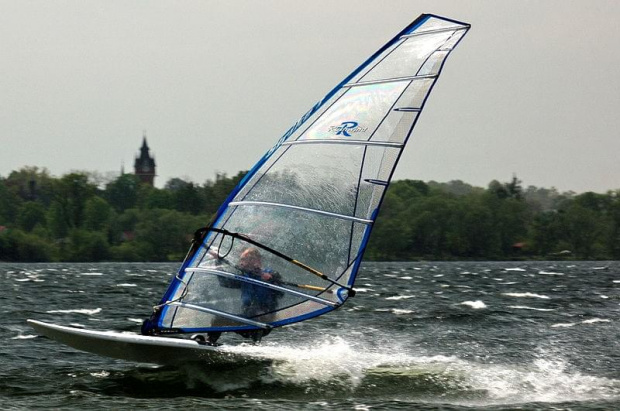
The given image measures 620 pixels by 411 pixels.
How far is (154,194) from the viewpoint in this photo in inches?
4660

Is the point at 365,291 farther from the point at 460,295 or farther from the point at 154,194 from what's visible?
the point at 154,194

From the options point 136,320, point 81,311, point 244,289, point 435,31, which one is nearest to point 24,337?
point 136,320

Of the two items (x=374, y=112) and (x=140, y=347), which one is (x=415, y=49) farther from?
(x=140, y=347)

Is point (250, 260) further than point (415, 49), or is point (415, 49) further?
point (250, 260)

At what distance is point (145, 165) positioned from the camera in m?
175

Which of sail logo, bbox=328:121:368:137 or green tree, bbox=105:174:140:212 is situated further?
green tree, bbox=105:174:140:212

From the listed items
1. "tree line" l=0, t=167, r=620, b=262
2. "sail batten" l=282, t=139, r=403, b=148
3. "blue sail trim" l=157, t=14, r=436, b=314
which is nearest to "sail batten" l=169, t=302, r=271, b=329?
"blue sail trim" l=157, t=14, r=436, b=314

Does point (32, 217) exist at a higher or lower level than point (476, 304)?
higher

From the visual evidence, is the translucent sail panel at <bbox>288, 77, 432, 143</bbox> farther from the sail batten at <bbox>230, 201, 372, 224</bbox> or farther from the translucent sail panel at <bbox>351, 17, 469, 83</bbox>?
the sail batten at <bbox>230, 201, 372, 224</bbox>

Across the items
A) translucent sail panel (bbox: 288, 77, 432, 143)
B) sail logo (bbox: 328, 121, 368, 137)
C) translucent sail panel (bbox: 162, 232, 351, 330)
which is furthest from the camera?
translucent sail panel (bbox: 162, 232, 351, 330)

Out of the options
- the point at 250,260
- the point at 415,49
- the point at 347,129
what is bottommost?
the point at 250,260

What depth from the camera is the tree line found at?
291 ft

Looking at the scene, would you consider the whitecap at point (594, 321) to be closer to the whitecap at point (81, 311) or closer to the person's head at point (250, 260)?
the whitecap at point (81, 311)

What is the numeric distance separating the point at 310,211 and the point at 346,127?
0.92 m
